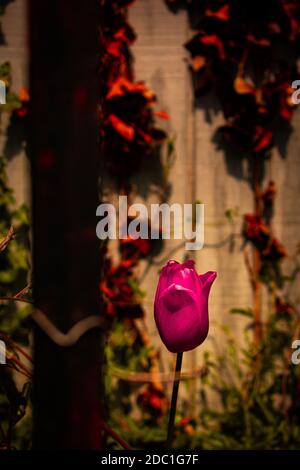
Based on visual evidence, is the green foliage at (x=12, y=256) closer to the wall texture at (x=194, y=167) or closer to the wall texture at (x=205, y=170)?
the wall texture at (x=194, y=167)

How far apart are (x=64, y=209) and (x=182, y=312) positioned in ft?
0.75

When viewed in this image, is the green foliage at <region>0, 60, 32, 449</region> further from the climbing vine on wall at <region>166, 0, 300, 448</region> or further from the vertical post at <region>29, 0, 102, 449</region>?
the vertical post at <region>29, 0, 102, 449</region>

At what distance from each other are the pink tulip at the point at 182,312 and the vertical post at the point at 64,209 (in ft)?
0.61

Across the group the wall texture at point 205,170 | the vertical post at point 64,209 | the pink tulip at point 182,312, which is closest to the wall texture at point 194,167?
the wall texture at point 205,170

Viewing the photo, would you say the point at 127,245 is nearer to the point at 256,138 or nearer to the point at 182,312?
the point at 256,138

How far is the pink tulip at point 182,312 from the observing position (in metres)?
0.53

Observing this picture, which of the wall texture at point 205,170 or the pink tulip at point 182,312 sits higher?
the wall texture at point 205,170

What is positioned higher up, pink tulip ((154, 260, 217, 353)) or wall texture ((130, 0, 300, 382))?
wall texture ((130, 0, 300, 382))

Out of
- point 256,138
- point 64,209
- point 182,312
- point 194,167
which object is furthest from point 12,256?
point 64,209

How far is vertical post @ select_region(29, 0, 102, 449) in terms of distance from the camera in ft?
1.11

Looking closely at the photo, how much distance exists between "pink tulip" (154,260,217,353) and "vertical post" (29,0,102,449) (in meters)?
0.19

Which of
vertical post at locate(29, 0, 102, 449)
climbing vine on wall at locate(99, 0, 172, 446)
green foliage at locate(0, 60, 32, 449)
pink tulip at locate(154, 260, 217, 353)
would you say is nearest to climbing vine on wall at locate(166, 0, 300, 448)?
climbing vine on wall at locate(99, 0, 172, 446)
